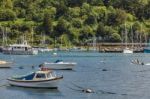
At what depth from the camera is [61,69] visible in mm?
106562

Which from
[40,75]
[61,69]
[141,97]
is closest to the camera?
[141,97]

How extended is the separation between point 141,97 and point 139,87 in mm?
10477

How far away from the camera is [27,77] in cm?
7075

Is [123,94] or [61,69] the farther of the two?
[61,69]

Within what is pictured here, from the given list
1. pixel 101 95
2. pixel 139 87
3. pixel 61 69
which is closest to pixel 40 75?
pixel 101 95

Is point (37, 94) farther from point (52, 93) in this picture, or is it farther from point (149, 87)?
point (149, 87)

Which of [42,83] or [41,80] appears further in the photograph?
[42,83]

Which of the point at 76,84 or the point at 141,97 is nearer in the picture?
the point at 141,97

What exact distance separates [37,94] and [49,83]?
9.74ft

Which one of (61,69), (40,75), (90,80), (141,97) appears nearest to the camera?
(141,97)

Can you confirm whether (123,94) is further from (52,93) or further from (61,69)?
(61,69)

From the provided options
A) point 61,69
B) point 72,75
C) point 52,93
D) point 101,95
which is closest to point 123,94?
point 101,95

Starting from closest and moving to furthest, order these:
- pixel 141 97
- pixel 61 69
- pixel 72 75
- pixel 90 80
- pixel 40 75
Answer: pixel 141 97
pixel 40 75
pixel 90 80
pixel 72 75
pixel 61 69

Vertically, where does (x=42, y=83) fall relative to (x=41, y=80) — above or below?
below
